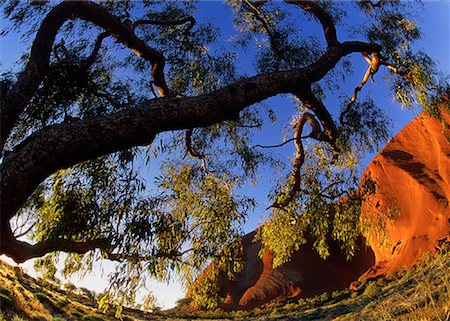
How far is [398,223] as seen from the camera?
76.0 ft

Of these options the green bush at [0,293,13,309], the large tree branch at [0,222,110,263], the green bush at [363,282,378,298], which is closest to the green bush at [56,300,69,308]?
the green bush at [0,293,13,309]

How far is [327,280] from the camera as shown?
29969 mm

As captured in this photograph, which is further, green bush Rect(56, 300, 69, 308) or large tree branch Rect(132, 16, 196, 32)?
green bush Rect(56, 300, 69, 308)

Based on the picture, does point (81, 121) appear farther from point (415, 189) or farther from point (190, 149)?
point (415, 189)

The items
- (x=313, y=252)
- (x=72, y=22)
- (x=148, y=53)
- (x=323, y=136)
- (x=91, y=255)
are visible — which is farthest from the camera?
(x=313, y=252)

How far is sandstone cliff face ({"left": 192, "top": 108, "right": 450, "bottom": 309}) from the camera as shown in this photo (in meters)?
20.4

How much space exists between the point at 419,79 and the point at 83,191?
331 inches

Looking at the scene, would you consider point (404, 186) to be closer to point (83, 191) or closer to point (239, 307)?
point (239, 307)

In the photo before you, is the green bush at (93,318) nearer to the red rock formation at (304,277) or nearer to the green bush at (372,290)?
the red rock formation at (304,277)

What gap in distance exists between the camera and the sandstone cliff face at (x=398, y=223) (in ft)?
67.0

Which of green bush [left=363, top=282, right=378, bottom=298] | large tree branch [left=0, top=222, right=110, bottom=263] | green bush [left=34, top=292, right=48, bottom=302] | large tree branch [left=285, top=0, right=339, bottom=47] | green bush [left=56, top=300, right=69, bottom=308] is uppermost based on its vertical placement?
large tree branch [left=285, top=0, right=339, bottom=47]

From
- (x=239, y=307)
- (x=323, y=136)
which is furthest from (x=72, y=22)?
(x=239, y=307)

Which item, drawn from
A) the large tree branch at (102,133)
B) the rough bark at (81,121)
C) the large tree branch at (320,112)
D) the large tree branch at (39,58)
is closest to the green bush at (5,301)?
the rough bark at (81,121)

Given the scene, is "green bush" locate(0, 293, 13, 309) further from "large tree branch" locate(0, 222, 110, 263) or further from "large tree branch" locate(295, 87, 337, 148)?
"large tree branch" locate(295, 87, 337, 148)
